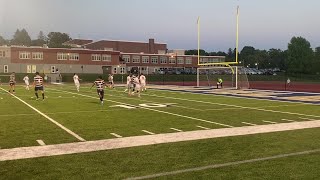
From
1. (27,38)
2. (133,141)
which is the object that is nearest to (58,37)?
(27,38)

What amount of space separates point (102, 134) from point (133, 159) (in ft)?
10.2

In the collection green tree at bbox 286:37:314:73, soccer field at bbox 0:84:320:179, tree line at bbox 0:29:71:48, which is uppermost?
tree line at bbox 0:29:71:48

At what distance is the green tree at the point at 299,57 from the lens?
335ft

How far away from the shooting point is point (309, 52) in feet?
342

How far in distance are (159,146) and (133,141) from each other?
2.87 feet

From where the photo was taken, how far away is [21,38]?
6314 inches

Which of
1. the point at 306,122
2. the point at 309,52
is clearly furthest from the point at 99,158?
the point at 309,52

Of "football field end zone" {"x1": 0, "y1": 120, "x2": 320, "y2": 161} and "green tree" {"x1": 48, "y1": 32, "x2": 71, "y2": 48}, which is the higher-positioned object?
"green tree" {"x1": 48, "y1": 32, "x2": 71, "y2": 48}

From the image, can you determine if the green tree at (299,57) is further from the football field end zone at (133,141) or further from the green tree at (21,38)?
the green tree at (21,38)

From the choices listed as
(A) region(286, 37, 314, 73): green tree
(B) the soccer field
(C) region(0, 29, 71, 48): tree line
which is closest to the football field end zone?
(B) the soccer field

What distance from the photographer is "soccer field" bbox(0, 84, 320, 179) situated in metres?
7.01

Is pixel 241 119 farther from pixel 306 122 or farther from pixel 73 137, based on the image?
pixel 73 137

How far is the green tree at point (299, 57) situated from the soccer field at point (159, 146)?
304 ft

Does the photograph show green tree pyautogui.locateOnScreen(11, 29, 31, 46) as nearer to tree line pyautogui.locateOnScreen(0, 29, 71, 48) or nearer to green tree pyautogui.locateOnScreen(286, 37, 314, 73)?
tree line pyautogui.locateOnScreen(0, 29, 71, 48)
